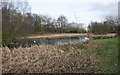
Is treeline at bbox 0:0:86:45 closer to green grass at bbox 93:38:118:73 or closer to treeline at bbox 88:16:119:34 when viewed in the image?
treeline at bbox 88:16:119:34

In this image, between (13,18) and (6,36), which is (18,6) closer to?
(13,18)

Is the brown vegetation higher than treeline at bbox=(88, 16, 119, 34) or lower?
lower

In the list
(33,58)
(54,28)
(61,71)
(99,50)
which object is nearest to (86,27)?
(54,28)

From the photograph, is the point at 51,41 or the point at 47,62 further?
the point at 51,41

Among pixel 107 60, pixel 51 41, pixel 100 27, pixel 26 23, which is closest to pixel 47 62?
pixel 107 60

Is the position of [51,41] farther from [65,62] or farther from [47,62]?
[65,62]

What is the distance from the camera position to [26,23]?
46.5ft

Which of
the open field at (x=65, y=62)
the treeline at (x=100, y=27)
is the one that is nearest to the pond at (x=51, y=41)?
the treeline at (x=100, y=27)

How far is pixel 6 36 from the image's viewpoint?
35.0 ft

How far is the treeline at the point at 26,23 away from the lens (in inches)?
477

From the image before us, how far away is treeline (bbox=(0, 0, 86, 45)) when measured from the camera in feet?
39.7

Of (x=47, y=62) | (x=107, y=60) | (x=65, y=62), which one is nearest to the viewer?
(x=107, y=60)

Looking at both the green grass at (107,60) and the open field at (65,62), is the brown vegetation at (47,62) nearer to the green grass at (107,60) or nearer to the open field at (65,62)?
the open field at (65,62)

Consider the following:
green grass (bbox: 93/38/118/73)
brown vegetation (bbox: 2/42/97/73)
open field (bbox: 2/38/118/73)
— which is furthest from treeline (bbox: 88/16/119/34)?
brown vegetation (bbox: 2/42/97/73)
